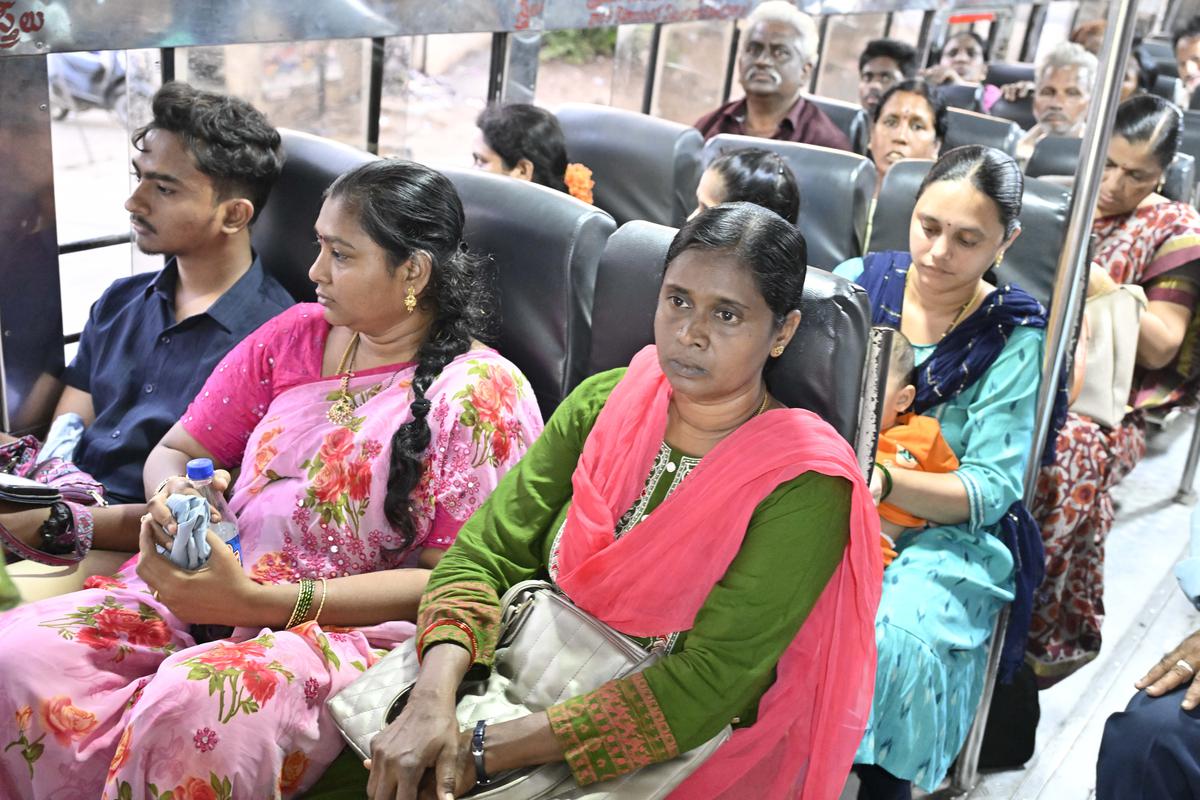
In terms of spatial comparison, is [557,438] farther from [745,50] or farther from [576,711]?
[745,50]

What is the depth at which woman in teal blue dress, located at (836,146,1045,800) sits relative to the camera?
216 cm

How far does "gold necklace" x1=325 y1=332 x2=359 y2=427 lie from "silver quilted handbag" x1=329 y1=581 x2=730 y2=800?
0.46 metres

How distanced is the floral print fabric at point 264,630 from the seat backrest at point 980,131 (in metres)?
3.05

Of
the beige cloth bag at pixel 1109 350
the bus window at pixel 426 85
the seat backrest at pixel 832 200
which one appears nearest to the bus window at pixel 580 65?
the bus window at pixel 426 85

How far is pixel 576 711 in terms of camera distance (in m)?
1.63

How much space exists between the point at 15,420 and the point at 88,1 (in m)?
0.93

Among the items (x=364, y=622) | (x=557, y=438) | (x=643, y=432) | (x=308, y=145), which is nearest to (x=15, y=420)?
(x=308, y=145)

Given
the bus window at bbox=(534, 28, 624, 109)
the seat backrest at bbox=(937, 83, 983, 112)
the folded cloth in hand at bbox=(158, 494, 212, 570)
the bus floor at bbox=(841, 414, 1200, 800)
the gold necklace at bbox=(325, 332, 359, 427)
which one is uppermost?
the seat backrest at bbox=(937, 83, 983, 112)

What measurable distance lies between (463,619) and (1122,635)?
7.93ft

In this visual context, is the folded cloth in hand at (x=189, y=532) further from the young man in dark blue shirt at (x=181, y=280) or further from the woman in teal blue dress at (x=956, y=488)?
the woman in teal blue dress at (x=956, y=488)

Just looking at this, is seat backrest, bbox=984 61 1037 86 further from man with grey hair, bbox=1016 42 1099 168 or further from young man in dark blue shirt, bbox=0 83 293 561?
young man in dark blue shirt, bbox=0 83 293 561

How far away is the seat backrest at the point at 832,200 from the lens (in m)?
3.32

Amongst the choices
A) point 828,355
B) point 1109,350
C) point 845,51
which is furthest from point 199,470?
point 845,51

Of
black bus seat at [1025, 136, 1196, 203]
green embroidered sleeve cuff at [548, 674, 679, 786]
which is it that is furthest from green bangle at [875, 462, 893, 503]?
black bus seat at [1025, 136, 1196, 203]
